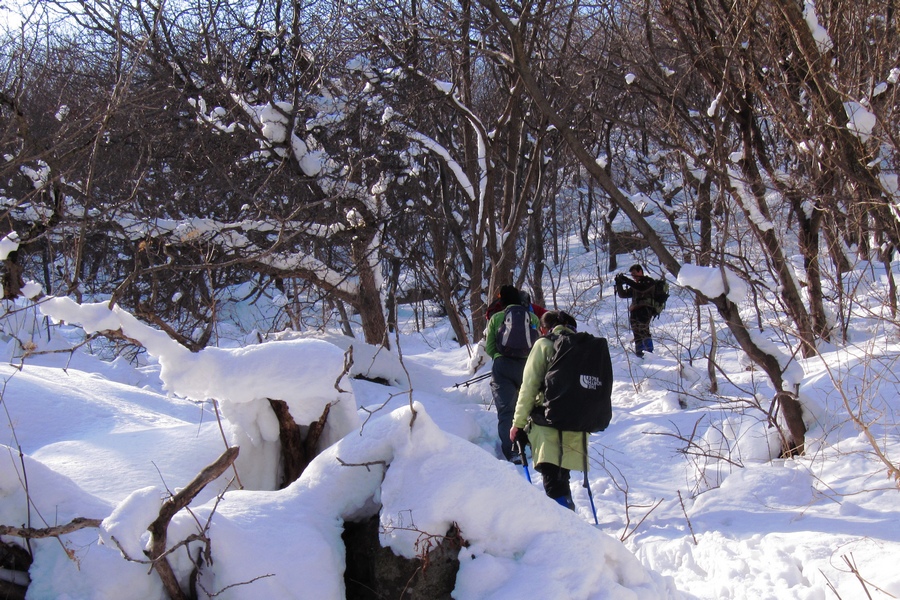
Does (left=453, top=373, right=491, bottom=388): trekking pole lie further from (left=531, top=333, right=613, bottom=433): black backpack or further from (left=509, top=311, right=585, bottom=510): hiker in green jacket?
(left=531, top=333, right=613, bottom=433): black backpack

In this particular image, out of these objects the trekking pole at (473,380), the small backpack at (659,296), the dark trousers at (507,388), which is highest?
the small backpack at (659,296)

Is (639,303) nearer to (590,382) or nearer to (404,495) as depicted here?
(590,382)

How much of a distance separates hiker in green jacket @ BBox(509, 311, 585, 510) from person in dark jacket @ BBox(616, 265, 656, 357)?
5.89 m

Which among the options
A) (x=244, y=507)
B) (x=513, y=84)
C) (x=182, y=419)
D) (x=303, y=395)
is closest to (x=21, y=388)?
(x=182, y=419)

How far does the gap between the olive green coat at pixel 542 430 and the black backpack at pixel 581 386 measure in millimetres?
128

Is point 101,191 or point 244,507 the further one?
point 101,191

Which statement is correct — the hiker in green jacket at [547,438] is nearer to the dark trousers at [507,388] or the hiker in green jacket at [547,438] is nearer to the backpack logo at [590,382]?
the backpack logo at [590,382]

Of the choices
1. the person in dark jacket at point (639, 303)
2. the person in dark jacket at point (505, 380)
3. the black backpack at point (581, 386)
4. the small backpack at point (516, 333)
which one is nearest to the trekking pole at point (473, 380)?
the person in dark jacket at point (505, 380)

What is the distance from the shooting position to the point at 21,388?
489 centimetres

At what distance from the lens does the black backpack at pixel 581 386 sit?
4348 millimetres

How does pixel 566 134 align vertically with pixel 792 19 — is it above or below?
below

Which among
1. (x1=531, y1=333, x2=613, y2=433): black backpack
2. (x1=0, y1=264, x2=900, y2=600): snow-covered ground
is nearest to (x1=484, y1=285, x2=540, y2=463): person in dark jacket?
(x1=0, y1=264, x2=900, y2=600): snow-covered ground

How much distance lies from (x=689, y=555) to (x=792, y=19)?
338 cm

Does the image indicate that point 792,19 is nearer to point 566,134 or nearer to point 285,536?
point 566,134
